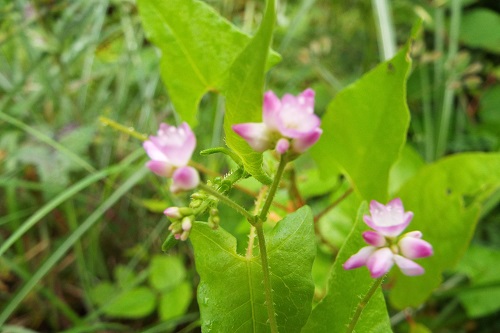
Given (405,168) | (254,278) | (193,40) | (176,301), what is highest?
(193,40)

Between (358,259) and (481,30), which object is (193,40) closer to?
(358,259)

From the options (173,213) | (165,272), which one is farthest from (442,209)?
(165,272)

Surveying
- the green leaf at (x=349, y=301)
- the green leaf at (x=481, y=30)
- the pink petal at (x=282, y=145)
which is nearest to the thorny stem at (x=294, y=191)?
the green leaf at (x=349, y=301)

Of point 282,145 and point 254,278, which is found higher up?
point 282,145

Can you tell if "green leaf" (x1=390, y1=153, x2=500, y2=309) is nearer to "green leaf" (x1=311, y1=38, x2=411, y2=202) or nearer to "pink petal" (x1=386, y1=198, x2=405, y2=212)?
"green leaf" (x1=311, y1=38, x2=411, y2=202)

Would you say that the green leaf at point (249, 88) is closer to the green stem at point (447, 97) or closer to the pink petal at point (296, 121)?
the pink petal at point (296, 121)

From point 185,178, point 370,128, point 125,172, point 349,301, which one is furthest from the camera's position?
point 125,172
